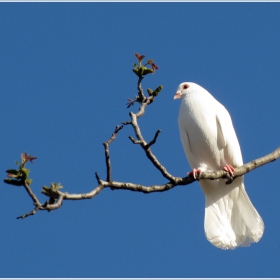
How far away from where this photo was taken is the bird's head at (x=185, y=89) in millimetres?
10688

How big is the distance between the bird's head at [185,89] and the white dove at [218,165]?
2.34 feet

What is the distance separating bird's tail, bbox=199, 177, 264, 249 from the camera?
30.6 ft

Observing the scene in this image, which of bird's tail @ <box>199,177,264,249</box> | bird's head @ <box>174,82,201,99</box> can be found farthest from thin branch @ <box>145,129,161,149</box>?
bird's head @ <box>174,82,201,99</box>

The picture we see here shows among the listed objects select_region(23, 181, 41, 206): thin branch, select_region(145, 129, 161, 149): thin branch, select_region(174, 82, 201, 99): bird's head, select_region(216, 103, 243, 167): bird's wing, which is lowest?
select_region(23, 181, 41, 206): thin branch

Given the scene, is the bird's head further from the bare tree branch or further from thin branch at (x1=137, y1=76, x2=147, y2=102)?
thin branch at (x1=137, y1=76, x2=147, y2=102)

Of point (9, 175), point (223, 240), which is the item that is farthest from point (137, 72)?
point (223, 240)

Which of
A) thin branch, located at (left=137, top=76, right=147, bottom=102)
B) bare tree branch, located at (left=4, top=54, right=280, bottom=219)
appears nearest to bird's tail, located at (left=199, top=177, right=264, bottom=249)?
bare tree branch, located at (left=4, top=54, right=280, bottom=219)

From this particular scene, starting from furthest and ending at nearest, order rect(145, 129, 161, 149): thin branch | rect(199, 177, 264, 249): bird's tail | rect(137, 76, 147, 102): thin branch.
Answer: rect(199, 177, 264, 249): bird's tail, rect(137, 76, 147, 102): thin branch, rect(145, 129, 161, 149): thin branch

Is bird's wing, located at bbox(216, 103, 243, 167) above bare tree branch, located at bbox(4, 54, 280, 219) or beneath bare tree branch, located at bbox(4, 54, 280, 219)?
above

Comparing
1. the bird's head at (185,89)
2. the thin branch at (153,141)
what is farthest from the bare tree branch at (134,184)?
the bird's head at (185,89)

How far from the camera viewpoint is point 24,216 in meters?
5.33

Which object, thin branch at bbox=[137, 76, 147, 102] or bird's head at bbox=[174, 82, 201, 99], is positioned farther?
bird's head at bbox=[174, 82, 201, 99]

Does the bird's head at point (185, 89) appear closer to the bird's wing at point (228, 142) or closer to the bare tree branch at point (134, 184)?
the bird's wing at point (228, 142)

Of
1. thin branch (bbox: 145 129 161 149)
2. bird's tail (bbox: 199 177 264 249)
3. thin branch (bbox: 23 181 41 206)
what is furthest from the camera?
bird's tail (bbox: 199 177 264 249)
